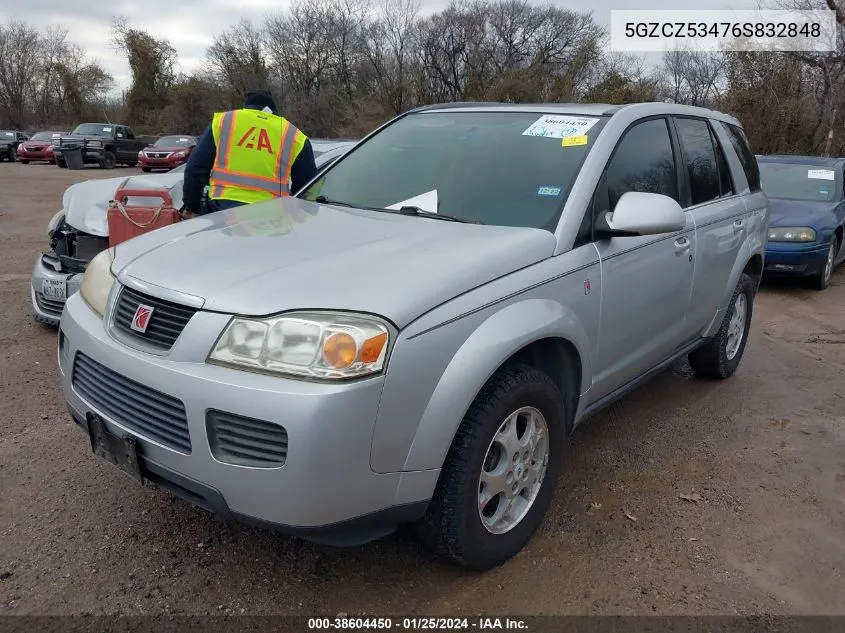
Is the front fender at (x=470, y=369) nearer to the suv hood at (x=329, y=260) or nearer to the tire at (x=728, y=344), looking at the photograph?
the suv hood at (x=329, y=260)

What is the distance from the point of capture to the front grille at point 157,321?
7.34 ft

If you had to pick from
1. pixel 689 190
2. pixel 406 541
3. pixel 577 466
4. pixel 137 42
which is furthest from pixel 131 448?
pixel 137 42

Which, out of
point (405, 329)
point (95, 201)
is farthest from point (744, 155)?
point (95, 201)

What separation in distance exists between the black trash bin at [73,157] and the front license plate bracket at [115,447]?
26323 mm

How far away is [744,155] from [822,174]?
17.4 feet

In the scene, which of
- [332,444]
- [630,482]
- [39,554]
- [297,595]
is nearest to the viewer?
[332,444]

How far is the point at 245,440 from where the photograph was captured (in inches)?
81.4

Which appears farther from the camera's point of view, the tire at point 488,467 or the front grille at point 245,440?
the tire at point 488,467

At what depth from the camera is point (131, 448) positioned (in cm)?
230

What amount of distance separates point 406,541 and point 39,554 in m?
1.42

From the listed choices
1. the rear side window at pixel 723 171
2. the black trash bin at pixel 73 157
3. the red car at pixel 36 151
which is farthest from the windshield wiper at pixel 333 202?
the red car at pixel 36 151

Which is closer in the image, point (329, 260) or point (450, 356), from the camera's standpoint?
point (450, 356)

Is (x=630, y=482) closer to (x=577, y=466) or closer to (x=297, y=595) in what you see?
(x=577, y=466)

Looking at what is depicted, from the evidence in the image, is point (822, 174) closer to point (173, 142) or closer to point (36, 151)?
point (173, 142)
